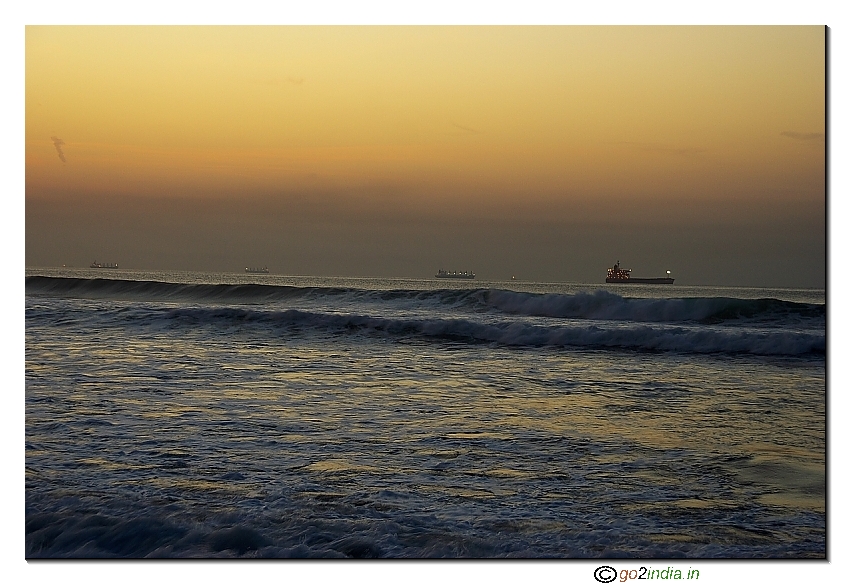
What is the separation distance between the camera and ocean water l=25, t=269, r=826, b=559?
3.11 metres

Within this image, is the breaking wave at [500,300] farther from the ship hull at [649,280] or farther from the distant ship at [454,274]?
the distant ship at [454,274]

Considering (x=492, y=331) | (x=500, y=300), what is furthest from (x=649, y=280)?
(x=500, y=300)

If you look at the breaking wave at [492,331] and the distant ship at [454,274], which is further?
the distant ship at [454,274]

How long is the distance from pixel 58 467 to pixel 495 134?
14.0 ft

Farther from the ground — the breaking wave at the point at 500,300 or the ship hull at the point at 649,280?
the ship hull at the point at 649,280

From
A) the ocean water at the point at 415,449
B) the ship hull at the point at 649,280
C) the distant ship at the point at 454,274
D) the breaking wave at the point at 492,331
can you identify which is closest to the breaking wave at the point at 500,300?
the ship hull at the point at 649,280

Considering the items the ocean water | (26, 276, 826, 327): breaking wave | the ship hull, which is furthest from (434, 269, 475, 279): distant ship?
the ocean water

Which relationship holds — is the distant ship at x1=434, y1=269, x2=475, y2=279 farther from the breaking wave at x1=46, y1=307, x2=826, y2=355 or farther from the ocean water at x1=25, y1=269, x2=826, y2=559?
the ocean water at x1=25, y1=269, x2=826, y2=559

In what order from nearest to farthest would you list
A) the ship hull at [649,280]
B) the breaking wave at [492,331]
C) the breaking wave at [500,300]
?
1. the breaking wave at [492,331]
2. the ship hull at [649,280]
3. the breaking wave at [500,300]

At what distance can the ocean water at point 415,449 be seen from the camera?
3113mm

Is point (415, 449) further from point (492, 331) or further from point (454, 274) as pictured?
point (454, 274)

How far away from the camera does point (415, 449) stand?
4.40 metres

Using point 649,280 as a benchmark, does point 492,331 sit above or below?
below
